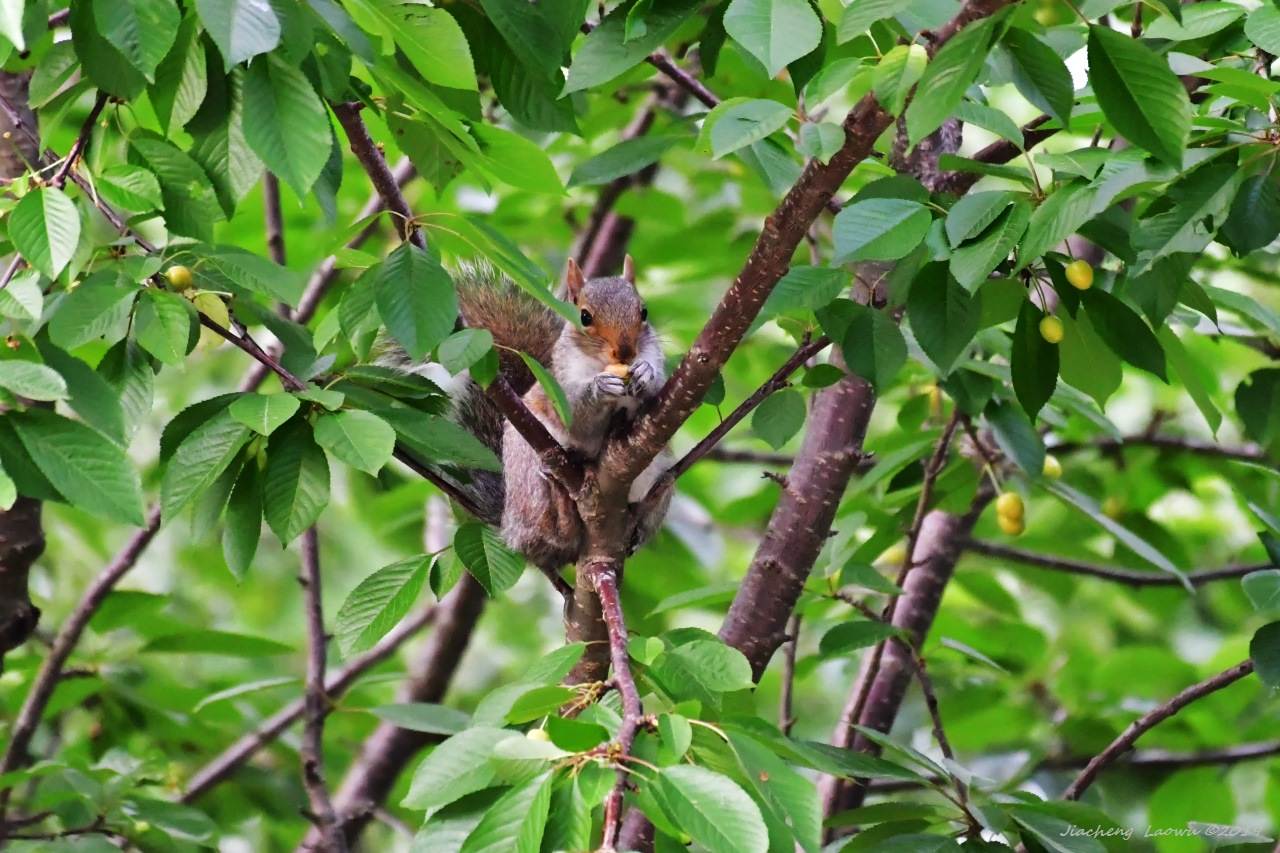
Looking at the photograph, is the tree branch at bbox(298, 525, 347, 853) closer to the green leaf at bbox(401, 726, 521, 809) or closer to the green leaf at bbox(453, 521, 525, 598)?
the green leaf at bbox(453, 521, 525, 598)

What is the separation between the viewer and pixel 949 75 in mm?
1130

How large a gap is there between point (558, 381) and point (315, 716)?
667mm

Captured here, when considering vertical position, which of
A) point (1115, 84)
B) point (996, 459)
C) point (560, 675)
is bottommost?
point (560, 675)

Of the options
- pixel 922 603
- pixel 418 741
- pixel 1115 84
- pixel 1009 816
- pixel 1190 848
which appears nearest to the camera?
pixel 1115 84

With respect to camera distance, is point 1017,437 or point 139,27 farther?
point 1017,437

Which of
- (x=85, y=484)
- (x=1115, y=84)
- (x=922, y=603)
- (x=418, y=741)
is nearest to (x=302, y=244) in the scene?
(x=418, y=741)

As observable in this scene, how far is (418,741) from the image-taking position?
3.04m

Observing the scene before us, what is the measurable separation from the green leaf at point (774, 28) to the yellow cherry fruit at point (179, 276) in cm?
61

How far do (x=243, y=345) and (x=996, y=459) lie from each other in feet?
4.24

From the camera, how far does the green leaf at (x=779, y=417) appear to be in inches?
70.4

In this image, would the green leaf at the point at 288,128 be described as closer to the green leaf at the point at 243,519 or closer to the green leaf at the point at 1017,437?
the green leaf at the point at 243,519

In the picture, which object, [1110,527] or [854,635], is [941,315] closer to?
[854,635]

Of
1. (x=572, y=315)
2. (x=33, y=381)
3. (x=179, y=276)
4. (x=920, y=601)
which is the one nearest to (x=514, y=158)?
(x=572, y=315)

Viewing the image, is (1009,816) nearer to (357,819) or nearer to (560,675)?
(560,675)
